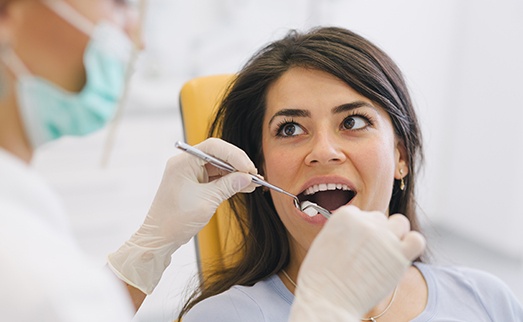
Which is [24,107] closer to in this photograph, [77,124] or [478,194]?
[77,124]

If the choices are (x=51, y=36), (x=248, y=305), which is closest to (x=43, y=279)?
(x=51, y=36)

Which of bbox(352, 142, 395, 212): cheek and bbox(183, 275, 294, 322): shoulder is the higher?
bbox(352, 142, 395, 212): cheek

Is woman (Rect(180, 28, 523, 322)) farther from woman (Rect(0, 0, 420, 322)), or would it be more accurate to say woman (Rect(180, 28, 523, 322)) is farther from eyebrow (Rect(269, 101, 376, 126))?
woman (Rect(0, 0, 420, 322))

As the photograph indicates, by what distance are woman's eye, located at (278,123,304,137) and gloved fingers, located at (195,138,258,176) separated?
143 mm

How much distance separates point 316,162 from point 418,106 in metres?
1.65

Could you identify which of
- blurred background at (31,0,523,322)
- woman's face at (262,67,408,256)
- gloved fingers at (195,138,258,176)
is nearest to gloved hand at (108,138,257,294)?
gloved fingers at (195,138,258,176)

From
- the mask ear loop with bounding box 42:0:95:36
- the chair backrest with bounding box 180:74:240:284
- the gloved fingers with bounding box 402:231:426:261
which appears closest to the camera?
the gloved fingers with bounding box 402:231:426:261

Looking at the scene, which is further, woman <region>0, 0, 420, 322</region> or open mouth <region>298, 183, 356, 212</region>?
open mouth <region>298, 183, 356, 212</region>

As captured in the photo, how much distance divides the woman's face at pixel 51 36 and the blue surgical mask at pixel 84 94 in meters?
0.04

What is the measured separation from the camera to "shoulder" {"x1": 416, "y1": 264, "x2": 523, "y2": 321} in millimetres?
1541

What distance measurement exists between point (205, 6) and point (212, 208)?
6.71 ft

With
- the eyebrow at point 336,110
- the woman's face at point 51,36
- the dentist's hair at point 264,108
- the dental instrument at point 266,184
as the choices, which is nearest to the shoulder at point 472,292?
the dentist's hair at point 264,108

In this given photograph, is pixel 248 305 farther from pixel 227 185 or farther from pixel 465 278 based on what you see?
pixel 465 278

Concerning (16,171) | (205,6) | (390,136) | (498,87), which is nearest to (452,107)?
(498,87)
